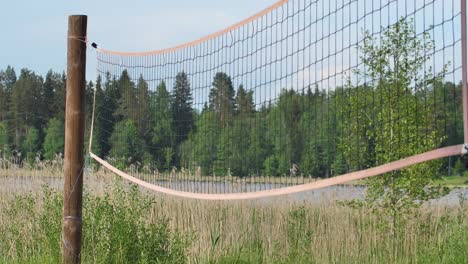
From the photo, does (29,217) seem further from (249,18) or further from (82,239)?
(249,18)

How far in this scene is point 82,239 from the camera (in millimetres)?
7219

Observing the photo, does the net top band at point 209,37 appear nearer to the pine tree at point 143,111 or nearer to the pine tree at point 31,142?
the pine tree at point 143,111

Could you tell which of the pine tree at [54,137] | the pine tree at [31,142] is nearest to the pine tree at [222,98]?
the pine tree at [31,142]

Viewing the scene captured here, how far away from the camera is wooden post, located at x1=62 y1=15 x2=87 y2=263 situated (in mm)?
6785

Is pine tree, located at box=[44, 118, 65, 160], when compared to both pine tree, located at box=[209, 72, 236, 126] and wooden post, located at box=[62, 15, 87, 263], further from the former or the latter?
wooden post, located at box=[62, 15, 87, 263]

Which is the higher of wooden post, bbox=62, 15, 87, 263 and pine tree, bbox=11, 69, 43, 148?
pine tree, bbox=11, 69, 43, 148

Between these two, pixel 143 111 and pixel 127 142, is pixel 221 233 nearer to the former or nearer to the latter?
pixel 127 142

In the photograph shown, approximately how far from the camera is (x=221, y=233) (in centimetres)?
891

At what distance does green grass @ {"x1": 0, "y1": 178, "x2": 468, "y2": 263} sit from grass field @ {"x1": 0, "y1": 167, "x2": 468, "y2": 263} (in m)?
0.01

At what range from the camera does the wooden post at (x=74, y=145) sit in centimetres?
679

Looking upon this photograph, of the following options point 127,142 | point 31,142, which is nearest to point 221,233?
point 127,142

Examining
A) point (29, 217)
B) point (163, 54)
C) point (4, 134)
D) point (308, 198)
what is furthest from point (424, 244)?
point (4, 134)

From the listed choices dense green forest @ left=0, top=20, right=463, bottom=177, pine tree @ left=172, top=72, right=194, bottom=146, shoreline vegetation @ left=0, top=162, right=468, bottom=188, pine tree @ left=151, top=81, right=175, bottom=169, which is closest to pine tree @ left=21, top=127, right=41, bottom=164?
shoreline vegetation @ left=0, top=162, right=468, bottom=188

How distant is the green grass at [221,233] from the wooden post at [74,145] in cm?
22
